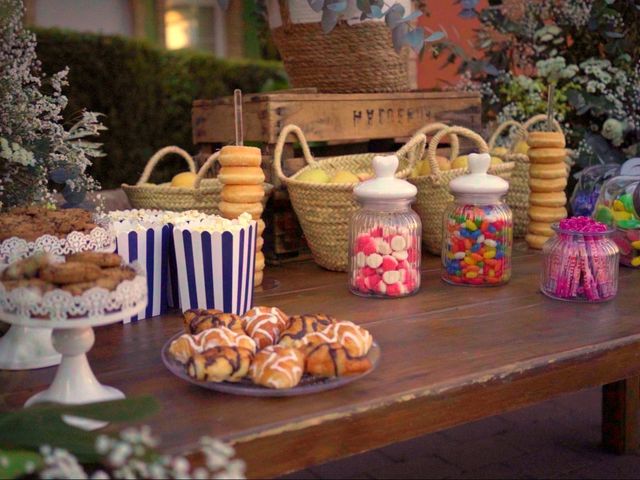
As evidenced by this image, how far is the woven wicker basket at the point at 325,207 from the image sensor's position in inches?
61.1

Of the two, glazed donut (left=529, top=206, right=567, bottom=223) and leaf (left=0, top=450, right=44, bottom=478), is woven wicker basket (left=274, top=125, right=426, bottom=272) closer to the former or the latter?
glazed donut (left=529, top=206, right=567, bottom=223)

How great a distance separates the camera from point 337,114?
1.81m

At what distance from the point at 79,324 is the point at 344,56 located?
48.7 inches

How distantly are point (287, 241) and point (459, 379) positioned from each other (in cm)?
81

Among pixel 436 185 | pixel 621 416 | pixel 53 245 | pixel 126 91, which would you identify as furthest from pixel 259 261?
pixel 126 91

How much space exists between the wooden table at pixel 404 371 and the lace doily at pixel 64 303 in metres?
0.14

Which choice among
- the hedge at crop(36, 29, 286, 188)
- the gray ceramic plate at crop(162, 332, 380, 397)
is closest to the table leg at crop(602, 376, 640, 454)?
the gray ceramic plate at crop(162, 332, 380, 397)

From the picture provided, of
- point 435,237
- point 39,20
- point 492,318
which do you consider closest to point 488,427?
point 435,237

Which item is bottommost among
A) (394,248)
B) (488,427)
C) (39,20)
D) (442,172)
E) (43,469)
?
(488,427)

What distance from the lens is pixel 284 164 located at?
1757 mm

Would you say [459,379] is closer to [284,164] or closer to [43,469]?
[43,469]

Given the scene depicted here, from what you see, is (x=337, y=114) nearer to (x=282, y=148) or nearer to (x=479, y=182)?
(x=282, y=148)

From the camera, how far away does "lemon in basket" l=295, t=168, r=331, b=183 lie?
5.28ft

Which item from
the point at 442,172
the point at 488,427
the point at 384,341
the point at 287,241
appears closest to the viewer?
the point at 384,341
